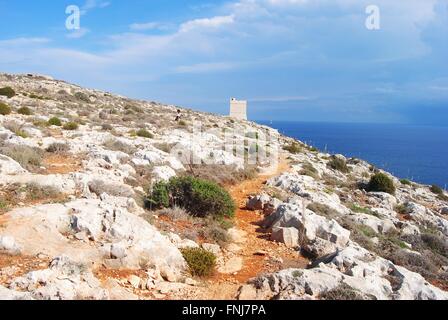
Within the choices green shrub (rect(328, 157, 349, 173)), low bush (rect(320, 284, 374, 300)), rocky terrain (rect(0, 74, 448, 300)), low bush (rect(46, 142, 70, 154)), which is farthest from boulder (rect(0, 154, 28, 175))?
green shrub (rect(328, 157, 349, 173))

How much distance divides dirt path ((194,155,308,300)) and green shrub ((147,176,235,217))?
0.85 meters

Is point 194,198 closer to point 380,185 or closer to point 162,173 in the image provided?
point 162,173

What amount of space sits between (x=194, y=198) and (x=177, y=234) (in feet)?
8.58

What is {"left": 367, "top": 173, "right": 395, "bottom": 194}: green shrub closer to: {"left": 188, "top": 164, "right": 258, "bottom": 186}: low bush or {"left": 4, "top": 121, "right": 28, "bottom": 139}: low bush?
{"left": 188, "top": 164, "right": 258, "bottom": 186}: low bush

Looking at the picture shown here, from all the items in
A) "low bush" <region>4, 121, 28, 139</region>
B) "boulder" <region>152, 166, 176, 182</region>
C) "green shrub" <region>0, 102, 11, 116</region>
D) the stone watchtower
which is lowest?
"boulder" <region>152, 166, 176, 182</region>

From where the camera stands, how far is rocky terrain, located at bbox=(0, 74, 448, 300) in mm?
8297

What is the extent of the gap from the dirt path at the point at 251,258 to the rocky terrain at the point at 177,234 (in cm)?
5

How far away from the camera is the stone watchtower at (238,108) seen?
75.2 metres

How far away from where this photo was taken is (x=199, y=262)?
967 centimetres

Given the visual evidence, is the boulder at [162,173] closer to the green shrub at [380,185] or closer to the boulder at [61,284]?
the boulder at [61,284]

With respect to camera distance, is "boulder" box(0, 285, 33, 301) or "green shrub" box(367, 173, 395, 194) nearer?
"boulder" box(0, 285, 33, 301)

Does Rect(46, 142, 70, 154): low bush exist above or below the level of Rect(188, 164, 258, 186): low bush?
above

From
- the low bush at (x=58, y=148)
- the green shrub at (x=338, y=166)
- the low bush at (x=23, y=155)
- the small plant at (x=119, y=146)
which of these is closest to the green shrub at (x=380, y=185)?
the green shrub at (x=338, y=166)

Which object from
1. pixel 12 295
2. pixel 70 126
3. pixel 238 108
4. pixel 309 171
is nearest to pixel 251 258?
pixel 12 295
